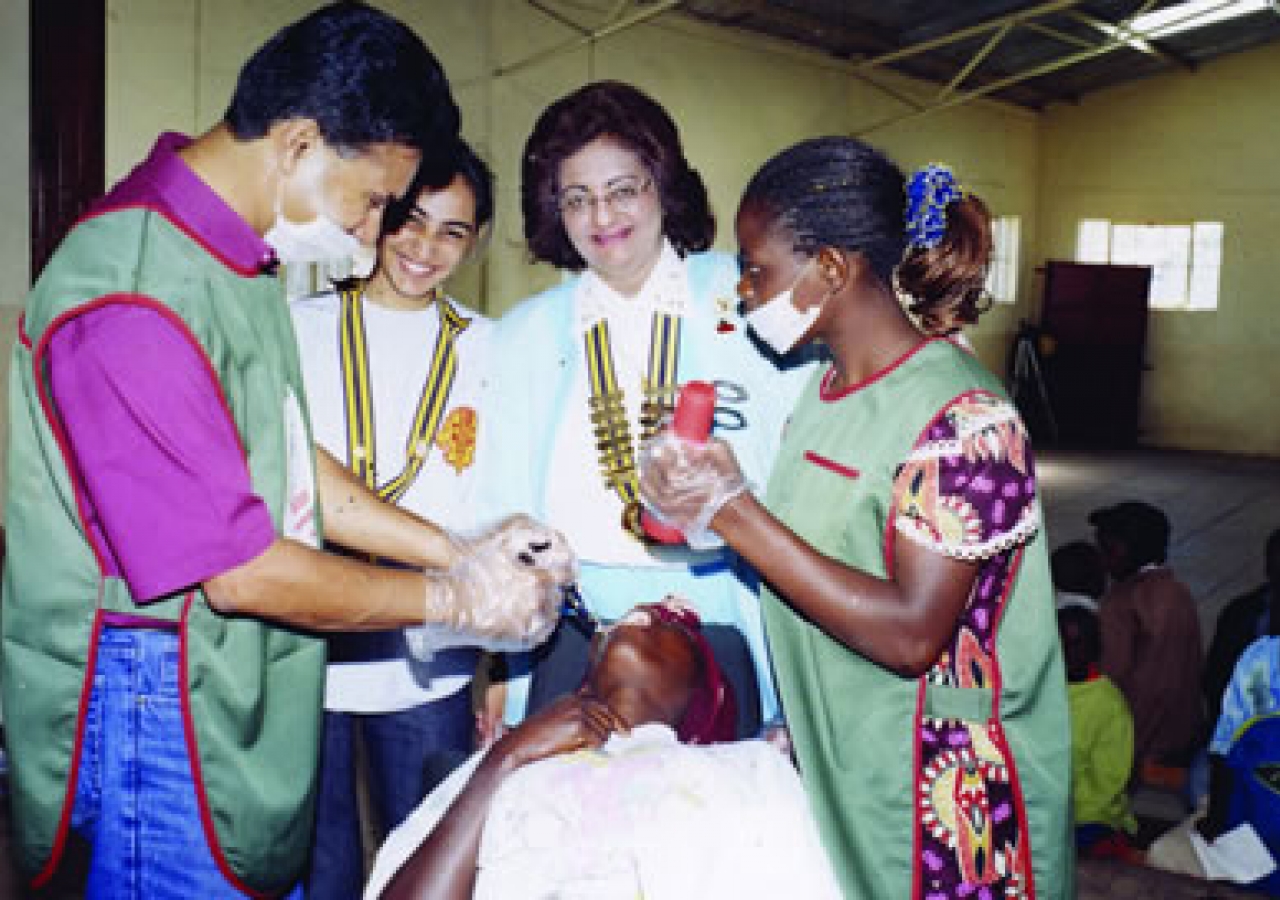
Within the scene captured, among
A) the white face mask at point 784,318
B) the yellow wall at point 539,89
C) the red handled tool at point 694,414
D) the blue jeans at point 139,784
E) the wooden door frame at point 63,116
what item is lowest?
the blue jeans at point 139,784

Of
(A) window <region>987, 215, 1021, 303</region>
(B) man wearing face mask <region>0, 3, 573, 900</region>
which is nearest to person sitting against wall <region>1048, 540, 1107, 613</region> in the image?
(B) man wearing face mask <region>0, 3, 573, 900</region>

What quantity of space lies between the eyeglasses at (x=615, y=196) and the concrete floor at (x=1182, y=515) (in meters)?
1.90

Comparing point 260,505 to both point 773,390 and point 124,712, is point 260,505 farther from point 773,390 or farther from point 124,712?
point 773,390

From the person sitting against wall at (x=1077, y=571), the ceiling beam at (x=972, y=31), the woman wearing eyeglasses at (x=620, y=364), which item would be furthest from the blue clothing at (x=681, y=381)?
the ceiling beam at (x=972, y=31)

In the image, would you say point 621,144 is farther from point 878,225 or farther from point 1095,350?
point 1095,350

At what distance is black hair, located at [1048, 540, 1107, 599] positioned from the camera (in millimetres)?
3938

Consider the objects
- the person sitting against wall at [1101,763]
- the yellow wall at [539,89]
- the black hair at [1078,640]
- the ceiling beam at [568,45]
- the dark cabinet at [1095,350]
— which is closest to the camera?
the person sitting against wall at [1101,763]

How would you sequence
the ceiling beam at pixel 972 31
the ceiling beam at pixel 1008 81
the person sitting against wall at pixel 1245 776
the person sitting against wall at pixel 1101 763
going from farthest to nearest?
the ceiling beam at pixel 1008 81
the ceiling beam at pixel 972 31
the person sitting against wall at pixel 1101 763
the person sitting against wall at pixel 1245 776

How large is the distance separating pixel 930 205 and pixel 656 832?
94 centimetres

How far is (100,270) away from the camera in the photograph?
1.39m

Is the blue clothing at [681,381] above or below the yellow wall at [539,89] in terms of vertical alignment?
below

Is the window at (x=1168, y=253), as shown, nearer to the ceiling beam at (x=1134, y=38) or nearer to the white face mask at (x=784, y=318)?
the ceiling beam at (x=1134, y=38)

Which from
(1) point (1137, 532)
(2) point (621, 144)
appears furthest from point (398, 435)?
(1) point (1137, 532)

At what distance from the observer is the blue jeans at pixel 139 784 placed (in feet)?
4.85
